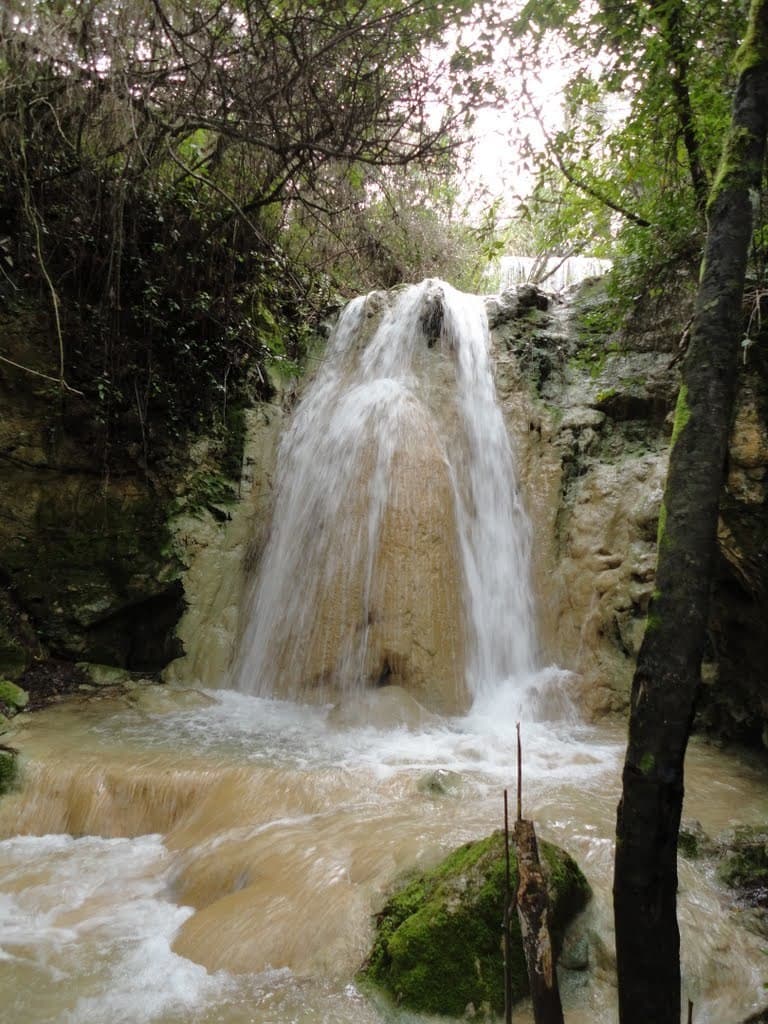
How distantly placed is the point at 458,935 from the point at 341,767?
2116mm

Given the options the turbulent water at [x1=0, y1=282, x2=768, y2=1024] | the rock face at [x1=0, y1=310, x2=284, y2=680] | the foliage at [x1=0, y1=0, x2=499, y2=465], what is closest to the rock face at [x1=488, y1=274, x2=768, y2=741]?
the turbulent water at [x1=0, y1=282, x2=768, y2=1024]

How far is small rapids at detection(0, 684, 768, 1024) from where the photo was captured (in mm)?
2430

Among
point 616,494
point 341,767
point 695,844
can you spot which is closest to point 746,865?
point 695,844

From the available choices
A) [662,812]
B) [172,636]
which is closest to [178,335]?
[172,636]

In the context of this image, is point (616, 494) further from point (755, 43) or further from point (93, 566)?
point (93, 566)

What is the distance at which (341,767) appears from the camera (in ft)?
14.6

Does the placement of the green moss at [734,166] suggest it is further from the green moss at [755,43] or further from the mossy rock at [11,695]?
the mossy rock at [11,695]

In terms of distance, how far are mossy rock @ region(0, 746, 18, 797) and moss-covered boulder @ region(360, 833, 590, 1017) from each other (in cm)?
292

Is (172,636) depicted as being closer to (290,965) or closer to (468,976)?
(290,965)

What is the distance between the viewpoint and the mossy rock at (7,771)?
4.21 m

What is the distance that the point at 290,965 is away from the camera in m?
2.55

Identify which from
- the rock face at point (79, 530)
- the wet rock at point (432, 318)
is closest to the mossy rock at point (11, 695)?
the rock face at point (79, 530)

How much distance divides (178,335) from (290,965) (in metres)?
6.93

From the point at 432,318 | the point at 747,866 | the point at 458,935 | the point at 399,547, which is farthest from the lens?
the point at 432,318
